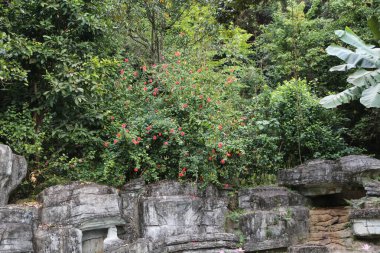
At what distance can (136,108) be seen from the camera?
26.7ft

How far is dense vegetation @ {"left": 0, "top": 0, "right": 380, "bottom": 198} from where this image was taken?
7.44 meters

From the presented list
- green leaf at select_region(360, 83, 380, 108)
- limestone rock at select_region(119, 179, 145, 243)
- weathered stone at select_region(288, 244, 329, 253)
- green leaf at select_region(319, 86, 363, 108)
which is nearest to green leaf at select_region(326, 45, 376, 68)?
green leaf at select_region(319, 86, 363, 108)

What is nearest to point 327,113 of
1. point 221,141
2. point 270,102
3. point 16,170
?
point 270,102

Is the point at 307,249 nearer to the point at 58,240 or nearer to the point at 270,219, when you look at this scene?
the point at 270,219

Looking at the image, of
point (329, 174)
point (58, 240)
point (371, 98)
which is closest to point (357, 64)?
point (371, 98)

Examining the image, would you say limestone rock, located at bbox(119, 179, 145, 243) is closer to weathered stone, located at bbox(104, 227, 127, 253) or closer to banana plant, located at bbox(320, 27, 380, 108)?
weathered stone, located at bbox(104, 227, 127, 253)

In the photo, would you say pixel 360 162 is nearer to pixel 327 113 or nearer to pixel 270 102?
pixel 327 113

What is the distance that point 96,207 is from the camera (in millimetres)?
6512

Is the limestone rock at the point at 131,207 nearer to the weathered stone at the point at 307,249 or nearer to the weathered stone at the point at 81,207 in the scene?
the weathered stone at the point at 81,207

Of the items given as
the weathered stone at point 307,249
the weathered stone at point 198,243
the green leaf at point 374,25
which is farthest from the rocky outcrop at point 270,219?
the green leaf at point 374,25

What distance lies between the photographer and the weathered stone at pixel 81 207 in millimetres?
6430

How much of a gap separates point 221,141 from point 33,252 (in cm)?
374

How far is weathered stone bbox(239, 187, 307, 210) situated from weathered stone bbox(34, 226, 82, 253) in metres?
3.32

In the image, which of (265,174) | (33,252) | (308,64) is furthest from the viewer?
(308,64)
